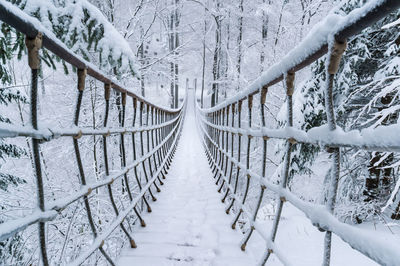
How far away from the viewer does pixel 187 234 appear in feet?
6.94

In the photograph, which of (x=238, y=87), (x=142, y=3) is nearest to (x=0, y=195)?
(x=142, y=3)

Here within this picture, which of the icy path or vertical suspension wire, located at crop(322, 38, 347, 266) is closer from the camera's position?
vertical suspension wire, located at crop(322, 38, 347, 266)

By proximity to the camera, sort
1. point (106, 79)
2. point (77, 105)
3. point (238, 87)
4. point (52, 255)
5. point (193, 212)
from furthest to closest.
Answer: point (238, 87) → point (52, 255) → point (193, 212) → point (106, 79) → point (77, 105)

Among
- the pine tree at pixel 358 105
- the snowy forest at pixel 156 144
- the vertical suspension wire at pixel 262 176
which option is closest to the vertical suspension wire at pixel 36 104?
the snowy forest at pixel 156 144

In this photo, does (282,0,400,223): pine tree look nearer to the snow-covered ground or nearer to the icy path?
the snow-covered ground

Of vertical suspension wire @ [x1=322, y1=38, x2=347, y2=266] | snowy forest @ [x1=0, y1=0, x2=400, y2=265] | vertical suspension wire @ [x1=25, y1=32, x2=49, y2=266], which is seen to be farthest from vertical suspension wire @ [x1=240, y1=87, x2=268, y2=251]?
vertical suspension wire @ [x1=25, y1=32, x2=49, y2=266]

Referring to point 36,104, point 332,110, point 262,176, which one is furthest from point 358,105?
point 36,104

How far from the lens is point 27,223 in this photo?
2.67 ft

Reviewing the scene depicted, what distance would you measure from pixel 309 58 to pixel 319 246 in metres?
2.56

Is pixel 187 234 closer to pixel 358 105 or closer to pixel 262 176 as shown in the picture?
pixel 262 176

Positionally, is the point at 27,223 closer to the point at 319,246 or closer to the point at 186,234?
the point at 186,234

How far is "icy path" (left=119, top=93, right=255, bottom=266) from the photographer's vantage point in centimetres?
178

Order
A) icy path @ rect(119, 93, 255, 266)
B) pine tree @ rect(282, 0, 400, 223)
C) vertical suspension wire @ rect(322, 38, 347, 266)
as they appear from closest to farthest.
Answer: vertical suspension wire @ rect(322, 38, 347, 266)
icy path @ rect(119, 93, 255, 266)
pine tree @ rect(282, 0, 400, 223)

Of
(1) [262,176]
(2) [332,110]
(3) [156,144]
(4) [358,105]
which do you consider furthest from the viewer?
(4) [358,105]
